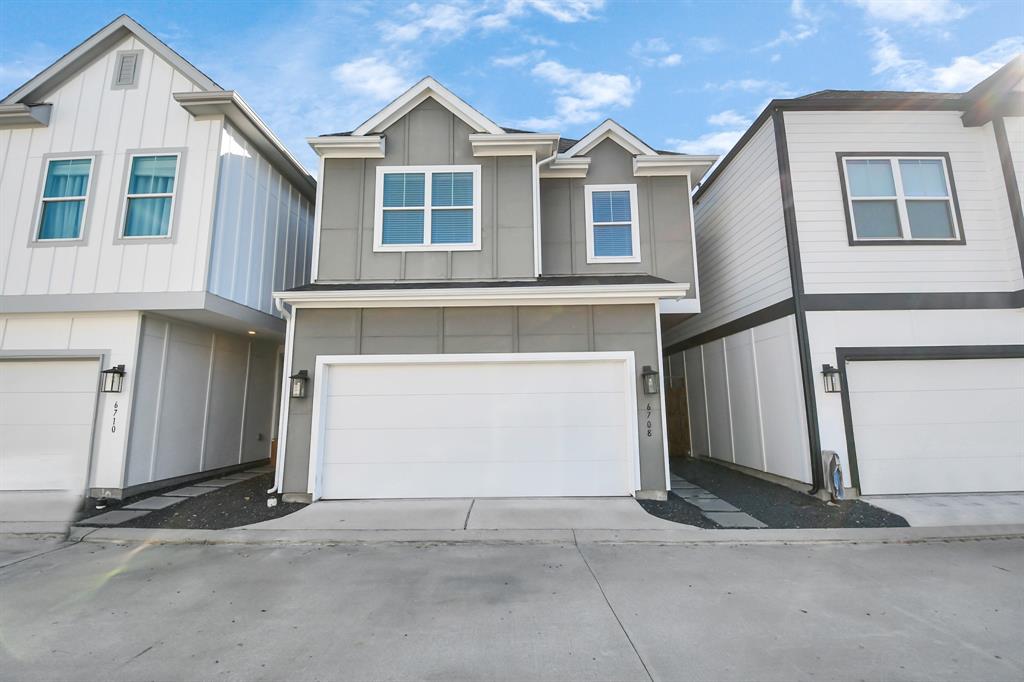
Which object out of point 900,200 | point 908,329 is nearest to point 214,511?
point 908,329

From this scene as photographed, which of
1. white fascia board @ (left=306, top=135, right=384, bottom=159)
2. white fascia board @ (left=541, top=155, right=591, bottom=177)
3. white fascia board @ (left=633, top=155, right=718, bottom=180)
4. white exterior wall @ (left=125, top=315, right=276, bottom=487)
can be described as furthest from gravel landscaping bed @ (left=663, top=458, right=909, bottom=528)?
white exterior wall @ (left=125, top=315, right=276, bottom=487)

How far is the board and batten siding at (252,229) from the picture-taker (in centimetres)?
743

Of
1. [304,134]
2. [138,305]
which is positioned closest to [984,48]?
[304,134]

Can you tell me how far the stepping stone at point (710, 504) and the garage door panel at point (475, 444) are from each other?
126 centimetres

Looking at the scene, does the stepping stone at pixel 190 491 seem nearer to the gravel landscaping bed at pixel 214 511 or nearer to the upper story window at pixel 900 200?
the gravel landscaping bed at pixel 214 511

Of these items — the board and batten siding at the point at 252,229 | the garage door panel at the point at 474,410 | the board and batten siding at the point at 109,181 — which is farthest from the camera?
the board and batten siding at the point at 252,229

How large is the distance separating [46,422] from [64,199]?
358cm

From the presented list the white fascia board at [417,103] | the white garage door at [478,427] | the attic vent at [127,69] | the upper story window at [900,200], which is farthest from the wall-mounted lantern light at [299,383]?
the upper story window at [900,200]

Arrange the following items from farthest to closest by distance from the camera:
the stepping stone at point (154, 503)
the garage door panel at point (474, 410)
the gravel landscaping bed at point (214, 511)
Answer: the garage door panel at point (474, 410) → the stepping stone at point (154, 503) → the gravel landscaping bed at point (214, 511)

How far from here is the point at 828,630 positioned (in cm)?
307

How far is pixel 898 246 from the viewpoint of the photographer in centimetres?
700

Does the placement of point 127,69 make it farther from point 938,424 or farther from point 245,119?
point 938,424

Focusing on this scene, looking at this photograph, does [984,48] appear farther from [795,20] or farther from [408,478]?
[408,478]

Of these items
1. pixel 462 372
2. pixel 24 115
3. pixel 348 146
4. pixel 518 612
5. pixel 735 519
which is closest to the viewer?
pixel 518 612
